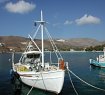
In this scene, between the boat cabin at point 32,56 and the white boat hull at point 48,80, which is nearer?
the white boat hull at point 48,80

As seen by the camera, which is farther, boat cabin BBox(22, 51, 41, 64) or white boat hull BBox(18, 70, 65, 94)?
boat cabin BBox(22, 51, 41, 64)

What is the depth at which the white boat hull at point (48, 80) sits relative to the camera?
34.3 meters

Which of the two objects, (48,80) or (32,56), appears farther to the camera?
(32,56)

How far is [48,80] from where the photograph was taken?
35.3 metres

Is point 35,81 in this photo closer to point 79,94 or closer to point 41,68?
point 41,68

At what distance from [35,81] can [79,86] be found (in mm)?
9290

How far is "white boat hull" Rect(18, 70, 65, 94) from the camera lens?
3431cm

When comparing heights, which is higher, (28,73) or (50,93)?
(28,73)

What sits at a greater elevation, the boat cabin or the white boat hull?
the boat cabin

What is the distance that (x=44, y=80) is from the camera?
3591 centimetres

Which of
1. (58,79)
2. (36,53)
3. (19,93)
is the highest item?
(36,53)

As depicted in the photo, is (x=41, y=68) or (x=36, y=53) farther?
(x=36, y=53)

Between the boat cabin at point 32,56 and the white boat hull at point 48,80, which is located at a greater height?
the boat cabin at point 32,56

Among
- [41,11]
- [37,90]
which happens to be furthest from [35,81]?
[41,11]
